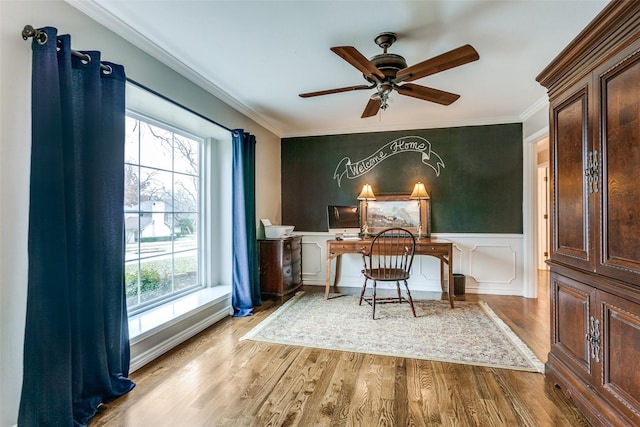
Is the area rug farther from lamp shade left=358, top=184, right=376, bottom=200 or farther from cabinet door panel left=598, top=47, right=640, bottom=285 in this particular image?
lamp shade left=358, top=184, right=376, bottom=200

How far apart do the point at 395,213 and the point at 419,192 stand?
45cm

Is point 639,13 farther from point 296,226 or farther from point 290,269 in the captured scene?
point 296,226

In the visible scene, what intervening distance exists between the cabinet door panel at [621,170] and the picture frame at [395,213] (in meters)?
2.82

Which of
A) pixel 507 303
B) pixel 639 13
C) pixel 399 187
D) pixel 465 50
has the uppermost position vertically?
pixel 465 50

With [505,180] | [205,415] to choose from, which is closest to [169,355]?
[205,415]

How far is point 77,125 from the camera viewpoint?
172cm

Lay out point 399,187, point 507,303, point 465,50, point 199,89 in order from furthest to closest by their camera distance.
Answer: point 399,187 → point 507,303 → point 199,89 → point 465,50

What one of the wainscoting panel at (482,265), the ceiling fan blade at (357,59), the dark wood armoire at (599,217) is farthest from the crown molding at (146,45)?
the wainscoting panel at (482,265)

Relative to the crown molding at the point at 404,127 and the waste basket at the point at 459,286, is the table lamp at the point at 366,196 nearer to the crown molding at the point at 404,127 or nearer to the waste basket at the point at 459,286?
the crown molding at the point at 404,127

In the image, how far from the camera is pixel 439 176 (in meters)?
4.44

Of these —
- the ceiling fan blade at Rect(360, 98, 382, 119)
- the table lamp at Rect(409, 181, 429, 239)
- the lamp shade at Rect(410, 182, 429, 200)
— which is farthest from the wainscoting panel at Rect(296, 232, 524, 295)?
the ceiling fan blade at Rect(360, 98, 382, 119)

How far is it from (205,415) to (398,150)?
3.92 m

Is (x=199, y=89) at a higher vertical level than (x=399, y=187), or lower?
higher

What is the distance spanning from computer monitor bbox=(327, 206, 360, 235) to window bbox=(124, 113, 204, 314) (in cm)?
185
